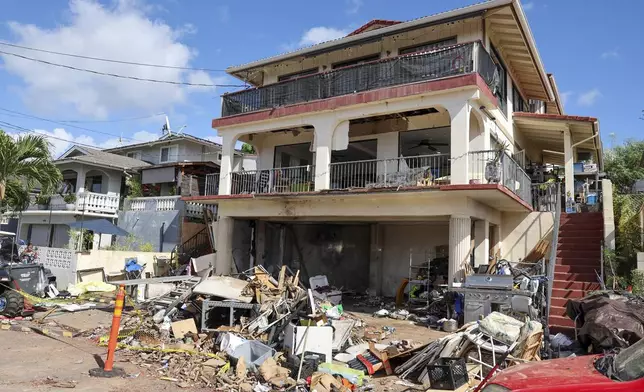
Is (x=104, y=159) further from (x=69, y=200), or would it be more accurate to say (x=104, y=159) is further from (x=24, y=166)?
(x=24, y=166)

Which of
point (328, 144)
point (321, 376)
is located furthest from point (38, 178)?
point (321, 376)

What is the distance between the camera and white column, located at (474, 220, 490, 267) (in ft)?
45.0

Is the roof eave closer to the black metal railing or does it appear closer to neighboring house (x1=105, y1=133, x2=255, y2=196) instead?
neighboring house (x1=105, y1=133, x2=255, y2=196)

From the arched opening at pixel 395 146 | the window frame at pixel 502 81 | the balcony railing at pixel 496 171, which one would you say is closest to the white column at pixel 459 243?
the balcony railing at pixel 496 171

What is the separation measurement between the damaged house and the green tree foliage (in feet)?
48.6

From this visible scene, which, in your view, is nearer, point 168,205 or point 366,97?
point 366,97

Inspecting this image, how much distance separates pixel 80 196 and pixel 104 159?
12.9 feet

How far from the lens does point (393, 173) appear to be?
1381 cm

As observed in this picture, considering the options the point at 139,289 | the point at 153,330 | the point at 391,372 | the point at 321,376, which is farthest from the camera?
the point at 139,289

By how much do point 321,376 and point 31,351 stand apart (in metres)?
5.61

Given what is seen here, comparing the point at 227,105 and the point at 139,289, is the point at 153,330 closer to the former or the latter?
the point at 139,289

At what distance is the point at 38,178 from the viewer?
15.5 metres

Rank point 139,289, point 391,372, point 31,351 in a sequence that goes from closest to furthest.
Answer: point 391,372
point 31,351
point 139,289

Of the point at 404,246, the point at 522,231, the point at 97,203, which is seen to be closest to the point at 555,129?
the point at 522,231
